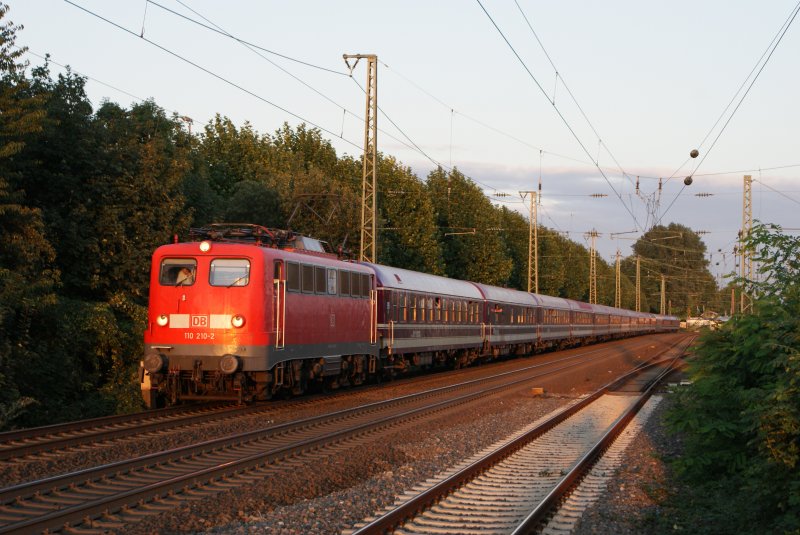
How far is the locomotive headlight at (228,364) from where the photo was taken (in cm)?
1647

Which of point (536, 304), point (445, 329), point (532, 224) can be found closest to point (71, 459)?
point (445, 329)

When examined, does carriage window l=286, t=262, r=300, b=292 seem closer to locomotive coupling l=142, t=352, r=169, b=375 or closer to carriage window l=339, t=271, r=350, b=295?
carriage window l=339, t=271, r=350, b=295

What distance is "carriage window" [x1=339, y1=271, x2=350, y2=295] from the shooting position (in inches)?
831

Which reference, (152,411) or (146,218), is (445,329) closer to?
(146,218)

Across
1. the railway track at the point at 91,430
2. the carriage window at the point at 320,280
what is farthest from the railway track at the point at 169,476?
the carriage window at the point at 320,280

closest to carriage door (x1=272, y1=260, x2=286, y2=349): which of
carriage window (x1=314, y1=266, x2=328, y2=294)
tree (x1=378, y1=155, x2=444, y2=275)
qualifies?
carriage window (x1=314, y1=266, x2=328, y2=294)

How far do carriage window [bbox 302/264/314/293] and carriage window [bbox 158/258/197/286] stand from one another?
2495 mm

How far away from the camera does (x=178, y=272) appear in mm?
17562

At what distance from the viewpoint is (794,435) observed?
283 inches

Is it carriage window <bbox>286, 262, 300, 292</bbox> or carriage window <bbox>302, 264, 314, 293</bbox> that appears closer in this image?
carriage window <bbox>286, 262, 300, 292</bbox>

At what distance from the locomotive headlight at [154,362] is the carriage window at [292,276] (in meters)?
2.92

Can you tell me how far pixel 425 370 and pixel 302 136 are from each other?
135 feet

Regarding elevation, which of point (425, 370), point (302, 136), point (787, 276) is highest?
point (302, 136)

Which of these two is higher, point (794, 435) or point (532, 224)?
point (532, 224)
